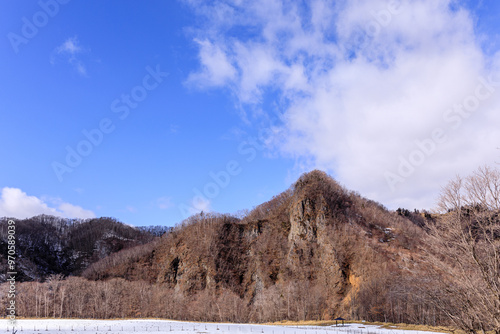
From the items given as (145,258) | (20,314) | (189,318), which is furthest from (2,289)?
(189,318)

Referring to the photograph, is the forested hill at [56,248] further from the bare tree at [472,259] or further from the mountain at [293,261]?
the bare tree at [472,259]

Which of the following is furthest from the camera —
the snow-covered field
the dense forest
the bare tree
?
the dense forest

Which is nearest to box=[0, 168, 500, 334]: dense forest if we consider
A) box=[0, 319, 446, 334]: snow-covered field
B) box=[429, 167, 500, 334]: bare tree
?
box=[0, 319, 446, 334]: snow-covered field

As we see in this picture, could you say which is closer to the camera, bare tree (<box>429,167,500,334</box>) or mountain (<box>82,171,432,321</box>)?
bare tree (<box>429,167,500,334</box>)

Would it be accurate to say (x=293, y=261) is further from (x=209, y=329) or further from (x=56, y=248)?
(x=56, y=248)

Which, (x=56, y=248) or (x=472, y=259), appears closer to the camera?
(x=472, y=259)

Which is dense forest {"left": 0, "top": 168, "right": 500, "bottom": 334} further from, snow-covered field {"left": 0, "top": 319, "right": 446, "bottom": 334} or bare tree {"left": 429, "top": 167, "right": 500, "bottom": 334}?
bare tree {"left": 429, "top": 167, "right": 500, "bottom": 334}

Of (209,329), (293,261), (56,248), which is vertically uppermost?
(56,248)

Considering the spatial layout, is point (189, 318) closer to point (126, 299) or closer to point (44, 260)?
point (126, 299)

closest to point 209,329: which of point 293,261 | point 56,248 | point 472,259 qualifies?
point 472,259

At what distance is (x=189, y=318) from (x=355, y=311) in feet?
142

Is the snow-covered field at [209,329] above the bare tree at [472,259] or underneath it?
underneath

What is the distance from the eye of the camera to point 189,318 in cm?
8488

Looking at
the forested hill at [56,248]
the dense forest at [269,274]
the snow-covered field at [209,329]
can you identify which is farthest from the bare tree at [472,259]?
the forested hill at [56,248]
